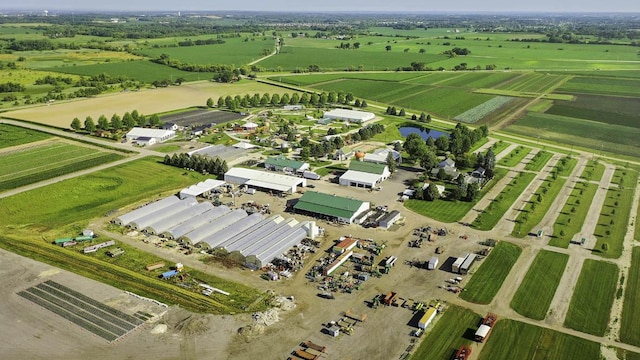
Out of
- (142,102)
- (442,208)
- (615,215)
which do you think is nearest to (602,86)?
(615,215)

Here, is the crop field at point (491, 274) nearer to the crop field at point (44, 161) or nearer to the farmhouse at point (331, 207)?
the farmhouse at point (331, 207)

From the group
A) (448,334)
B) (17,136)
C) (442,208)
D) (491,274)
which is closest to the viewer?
(448,334)

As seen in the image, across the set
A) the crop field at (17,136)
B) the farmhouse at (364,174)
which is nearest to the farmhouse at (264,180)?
the farmhouse at (364,174)

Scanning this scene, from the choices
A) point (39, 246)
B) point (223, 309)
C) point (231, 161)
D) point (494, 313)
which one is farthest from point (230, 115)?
point (494, 313)

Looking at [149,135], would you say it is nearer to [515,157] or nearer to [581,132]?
[515,157]

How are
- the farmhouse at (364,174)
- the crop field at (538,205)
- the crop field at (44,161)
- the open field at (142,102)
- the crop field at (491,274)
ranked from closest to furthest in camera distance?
1. the crop field at (491,274)
2. the crop field at (538,205)
3. the farmhouse at (364,174)
4. the crop field at (44,161)
5. the open field at (142,102)

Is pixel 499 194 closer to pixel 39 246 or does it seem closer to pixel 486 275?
pixel 486 275

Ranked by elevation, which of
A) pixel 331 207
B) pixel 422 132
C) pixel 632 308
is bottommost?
pixel 632 308
